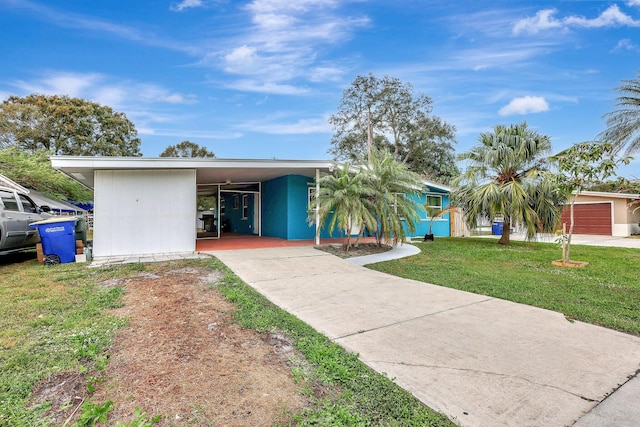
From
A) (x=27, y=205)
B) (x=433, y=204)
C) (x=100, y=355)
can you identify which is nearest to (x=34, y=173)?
(x=27, y=205)

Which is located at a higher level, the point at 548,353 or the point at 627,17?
the point at 627,17

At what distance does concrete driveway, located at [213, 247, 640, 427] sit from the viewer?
2.27 m

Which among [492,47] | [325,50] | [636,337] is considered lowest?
[636,337]

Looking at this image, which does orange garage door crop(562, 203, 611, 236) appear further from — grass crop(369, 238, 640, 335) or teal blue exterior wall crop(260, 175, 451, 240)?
teal blue exterior wall crop(260, 175, 451, 240)

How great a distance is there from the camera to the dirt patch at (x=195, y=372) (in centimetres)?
212

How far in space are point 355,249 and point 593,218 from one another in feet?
67.0

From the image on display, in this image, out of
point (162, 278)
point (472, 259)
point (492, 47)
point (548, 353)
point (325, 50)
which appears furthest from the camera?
point (325, 50)

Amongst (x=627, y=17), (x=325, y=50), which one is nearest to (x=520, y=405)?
(x=627, y=17)

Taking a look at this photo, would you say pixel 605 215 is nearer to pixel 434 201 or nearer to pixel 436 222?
pixel 436 222

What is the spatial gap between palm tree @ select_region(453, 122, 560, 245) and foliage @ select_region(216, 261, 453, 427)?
10331mm

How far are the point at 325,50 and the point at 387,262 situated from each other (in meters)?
10.6

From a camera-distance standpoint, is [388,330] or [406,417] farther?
[388,330]

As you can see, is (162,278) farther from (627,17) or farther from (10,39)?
(627,17)

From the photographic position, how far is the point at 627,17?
1025 centimetres
